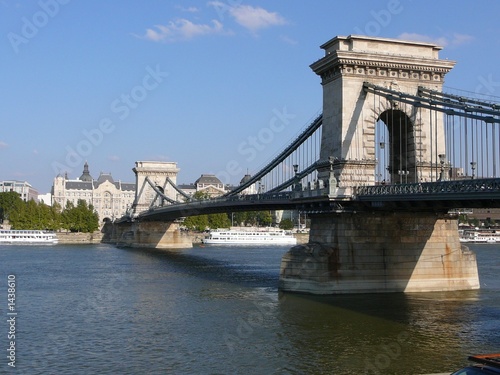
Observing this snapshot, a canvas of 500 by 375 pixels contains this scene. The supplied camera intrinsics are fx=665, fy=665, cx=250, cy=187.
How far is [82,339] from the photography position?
84.4 feet

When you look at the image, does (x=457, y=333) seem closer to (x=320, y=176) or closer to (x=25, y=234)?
(x=320, y=176)

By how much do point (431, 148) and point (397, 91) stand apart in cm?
420

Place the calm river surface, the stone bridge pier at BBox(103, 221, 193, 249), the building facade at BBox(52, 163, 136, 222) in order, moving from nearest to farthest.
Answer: the calm river surface, the stone bridge pier at BBox(103, 221, 193, 249), the building facade at BBox(52, 163, 136, 222)

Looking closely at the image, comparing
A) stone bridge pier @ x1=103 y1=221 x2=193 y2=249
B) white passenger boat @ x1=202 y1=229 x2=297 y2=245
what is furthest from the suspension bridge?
white passenger boat @ x1=202 y1=229 x2=297 y2=245

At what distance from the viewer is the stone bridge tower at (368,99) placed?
38344 millimetres

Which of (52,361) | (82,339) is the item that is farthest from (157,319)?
(52,361)

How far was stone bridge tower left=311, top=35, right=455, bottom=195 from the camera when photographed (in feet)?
126

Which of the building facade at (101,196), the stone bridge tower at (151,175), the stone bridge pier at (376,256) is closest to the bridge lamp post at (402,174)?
the stone bridge pier at (376,256)

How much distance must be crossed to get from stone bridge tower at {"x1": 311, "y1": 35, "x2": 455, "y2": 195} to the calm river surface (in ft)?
25.7

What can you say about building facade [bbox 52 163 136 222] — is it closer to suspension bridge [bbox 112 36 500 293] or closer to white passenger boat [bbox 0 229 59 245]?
white passenger boat [bbox 0 229 59 245]

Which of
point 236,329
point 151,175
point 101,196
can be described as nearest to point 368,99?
point 236,329

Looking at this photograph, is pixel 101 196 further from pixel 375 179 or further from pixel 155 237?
pixel 375 179

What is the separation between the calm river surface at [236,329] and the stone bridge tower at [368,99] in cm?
784

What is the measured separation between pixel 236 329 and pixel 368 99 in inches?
683
